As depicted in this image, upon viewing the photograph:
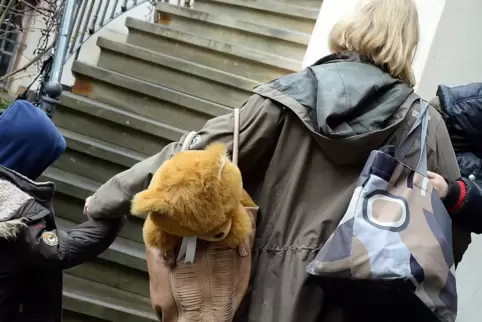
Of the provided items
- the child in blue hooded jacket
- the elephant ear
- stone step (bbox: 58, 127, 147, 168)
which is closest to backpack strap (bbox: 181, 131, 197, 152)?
the elephant ear

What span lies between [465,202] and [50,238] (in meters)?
1.36

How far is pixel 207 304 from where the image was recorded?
1.70 m

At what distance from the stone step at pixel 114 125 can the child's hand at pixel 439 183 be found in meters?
2.41

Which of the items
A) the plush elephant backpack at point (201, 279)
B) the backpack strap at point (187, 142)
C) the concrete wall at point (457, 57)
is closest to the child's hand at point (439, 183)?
the plush elephant backpack at point (201, 279)

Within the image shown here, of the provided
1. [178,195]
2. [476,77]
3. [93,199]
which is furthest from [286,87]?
[476,77]

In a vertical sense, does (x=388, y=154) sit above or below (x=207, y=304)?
above

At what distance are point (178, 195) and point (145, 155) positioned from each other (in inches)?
97.9

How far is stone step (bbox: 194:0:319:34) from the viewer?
4.65 metres

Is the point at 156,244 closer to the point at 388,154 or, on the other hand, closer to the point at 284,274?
the point at 284,274

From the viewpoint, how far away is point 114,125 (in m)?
4.06

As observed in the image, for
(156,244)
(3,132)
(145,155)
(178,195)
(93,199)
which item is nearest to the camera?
(178,195)

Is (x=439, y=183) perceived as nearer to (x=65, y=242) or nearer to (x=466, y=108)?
(x=466, y=108)

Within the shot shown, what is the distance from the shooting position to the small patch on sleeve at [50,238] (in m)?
2.04

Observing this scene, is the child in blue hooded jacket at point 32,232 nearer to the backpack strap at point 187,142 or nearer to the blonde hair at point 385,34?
the backpack strap at point 187,142
